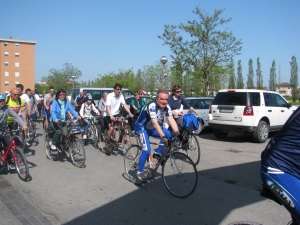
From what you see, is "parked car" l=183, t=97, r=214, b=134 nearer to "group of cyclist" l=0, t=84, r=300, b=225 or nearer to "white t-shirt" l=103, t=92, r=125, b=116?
"group of cyclist" l=0, t=84, r=300, b=225

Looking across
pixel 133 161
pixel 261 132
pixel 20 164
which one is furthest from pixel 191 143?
pixel 20 164

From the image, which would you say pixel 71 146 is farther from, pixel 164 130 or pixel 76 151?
pixel 164 130

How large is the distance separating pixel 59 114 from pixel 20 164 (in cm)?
202

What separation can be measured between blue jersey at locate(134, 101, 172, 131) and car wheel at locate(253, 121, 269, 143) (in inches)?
232

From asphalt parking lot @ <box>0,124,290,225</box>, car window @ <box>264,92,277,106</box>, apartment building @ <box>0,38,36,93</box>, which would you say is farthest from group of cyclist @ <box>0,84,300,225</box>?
apartment building @ <box>0,38,36,93</box>

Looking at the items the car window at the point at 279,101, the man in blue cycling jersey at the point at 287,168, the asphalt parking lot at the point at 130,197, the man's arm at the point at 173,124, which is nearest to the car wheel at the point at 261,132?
the car window at the point at 279,101

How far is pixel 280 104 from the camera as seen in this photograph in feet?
37.8

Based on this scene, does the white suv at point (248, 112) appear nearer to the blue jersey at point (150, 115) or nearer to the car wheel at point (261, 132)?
the car wheel at point (261, 132)

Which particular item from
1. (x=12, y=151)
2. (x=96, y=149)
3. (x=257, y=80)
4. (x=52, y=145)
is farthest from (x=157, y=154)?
(x=257, y=80)

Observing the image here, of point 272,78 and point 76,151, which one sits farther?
point 272,78

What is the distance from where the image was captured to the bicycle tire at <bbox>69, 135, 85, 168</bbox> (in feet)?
24.1

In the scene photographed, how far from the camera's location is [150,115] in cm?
522

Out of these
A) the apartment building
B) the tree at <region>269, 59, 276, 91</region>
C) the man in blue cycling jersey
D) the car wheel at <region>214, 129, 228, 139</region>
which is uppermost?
the apartment building

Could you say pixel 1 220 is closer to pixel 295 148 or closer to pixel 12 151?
pixel 12 151
